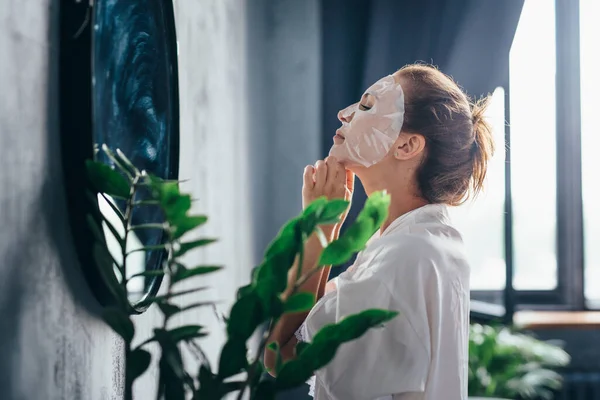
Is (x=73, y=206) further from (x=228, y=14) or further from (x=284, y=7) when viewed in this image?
(x=284, y=7)

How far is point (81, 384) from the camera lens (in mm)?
769

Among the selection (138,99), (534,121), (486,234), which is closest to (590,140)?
(534,121)

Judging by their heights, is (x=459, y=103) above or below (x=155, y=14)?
below

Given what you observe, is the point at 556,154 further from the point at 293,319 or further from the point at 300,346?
the point at 300,346

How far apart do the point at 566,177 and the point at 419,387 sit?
2155 millimetres

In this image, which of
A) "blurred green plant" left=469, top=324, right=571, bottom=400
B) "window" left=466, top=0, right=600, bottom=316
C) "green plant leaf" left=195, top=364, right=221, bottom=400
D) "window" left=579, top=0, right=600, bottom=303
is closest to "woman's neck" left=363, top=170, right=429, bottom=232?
"green plant leaf" left=195, top=364, right=221, bottom=400

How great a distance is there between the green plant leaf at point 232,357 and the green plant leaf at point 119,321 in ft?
0.27

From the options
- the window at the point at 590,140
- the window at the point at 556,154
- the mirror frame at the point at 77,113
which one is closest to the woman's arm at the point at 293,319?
the mirror frame at the point at 77,113

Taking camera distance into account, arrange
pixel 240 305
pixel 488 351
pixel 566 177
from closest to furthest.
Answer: pixel 240 305, pixel 488 351, pixel 566 177

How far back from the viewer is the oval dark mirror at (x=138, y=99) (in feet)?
2.58

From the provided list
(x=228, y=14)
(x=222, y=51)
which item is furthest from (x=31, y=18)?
(x=228, y=14)

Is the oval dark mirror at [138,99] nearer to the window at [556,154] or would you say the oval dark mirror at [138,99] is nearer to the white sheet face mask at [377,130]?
the white sheet face mask at [377,130]

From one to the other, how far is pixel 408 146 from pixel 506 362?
151 cm

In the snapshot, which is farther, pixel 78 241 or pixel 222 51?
pixel 222 51
